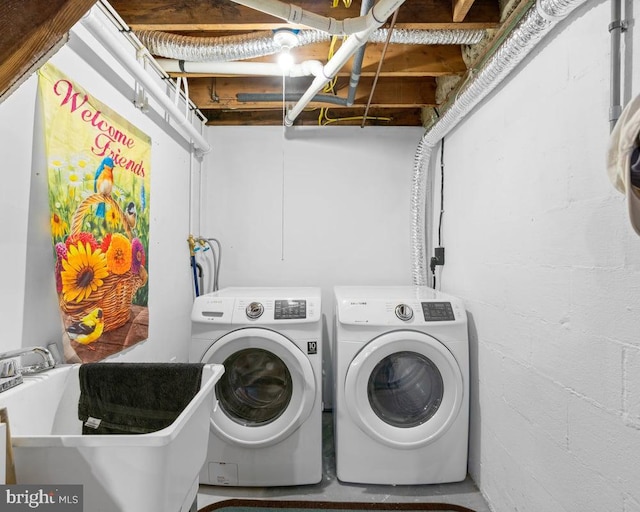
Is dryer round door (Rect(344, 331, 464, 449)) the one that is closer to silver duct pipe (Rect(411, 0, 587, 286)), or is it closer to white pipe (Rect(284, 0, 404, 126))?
silver duct pipe (Rect(411, 0, 587, 286))

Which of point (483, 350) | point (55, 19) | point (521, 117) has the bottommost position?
point (483, 350)

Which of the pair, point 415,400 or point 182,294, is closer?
point 415,400

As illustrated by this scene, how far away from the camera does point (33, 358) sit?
47.5 inches

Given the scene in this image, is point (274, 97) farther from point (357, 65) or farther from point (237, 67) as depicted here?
point (357, 65)

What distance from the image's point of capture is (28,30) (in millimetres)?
585

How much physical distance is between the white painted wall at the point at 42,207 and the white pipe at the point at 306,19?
0.77 meters

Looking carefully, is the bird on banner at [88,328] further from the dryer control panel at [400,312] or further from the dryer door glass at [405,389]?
the dryer door glass at [405,389]

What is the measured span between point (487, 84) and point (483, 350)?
1.33 meters

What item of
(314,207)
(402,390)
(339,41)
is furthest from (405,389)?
(339,41)

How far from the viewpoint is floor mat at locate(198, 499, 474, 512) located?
71.8 inches

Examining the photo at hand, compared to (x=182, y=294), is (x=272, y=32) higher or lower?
higher

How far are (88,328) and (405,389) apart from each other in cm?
159

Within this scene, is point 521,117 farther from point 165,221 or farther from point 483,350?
point 165,221

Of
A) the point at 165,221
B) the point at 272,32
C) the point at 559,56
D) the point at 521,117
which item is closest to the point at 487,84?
the point at 521,117
